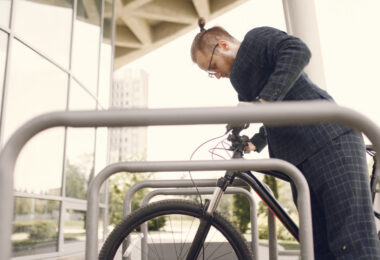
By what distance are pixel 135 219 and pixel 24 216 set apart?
9.31 feet

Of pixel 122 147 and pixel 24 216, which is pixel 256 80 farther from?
pixel 122 147

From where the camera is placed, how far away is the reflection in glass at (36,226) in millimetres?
3926

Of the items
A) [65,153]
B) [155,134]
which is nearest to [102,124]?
[65,153]

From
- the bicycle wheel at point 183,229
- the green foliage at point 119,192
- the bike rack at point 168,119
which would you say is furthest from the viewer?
the green foliage at point 119,192

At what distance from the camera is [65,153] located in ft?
16.9

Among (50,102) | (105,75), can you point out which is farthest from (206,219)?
(105,75)

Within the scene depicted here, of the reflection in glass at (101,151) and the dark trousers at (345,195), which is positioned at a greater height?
the reflection in glass at (101,151)

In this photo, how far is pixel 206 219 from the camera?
1.66 meters

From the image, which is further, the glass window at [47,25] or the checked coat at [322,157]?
the glass window at [47,25]

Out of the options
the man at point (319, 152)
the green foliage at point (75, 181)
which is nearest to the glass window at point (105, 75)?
the green foliage at point (75, 181)

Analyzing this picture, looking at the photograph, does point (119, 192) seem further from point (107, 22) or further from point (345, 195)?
point (345, 195)

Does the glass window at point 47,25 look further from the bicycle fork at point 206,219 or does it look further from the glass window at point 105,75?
the bicycle fork at point 206,219

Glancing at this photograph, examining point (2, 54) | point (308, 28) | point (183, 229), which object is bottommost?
point (183, 229)

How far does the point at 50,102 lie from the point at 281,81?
3916 mm
